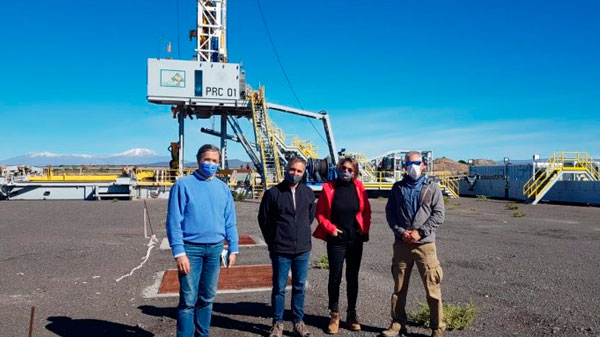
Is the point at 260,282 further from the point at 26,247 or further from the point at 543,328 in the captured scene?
the point at 26,247

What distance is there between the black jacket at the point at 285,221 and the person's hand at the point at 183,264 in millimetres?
911

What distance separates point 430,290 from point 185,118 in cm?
2653

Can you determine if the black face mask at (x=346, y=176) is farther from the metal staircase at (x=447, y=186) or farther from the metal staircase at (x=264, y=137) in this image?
the metal staircase at (x=447, y=186)

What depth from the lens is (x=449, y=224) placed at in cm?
1466

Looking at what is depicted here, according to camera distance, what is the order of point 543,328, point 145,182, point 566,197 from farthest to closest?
1. point 145,182
2. point 566,197
3. point 543,328

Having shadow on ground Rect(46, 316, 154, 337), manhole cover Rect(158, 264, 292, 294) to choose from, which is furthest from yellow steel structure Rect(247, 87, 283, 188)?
shadow on ground Rect(46, 316, 154, 337)

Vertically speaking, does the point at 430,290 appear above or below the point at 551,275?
above

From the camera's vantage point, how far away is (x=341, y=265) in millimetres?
4809

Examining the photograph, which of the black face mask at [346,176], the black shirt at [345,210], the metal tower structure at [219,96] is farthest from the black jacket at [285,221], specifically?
the metal tower structure at [219,96]

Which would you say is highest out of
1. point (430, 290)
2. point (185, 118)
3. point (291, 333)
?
point (185, 118)

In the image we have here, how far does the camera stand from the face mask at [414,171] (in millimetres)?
4551

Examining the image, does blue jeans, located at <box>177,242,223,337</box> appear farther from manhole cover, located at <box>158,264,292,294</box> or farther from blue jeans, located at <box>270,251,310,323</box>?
manhole cover, located at <box>158,264,292,294</box>

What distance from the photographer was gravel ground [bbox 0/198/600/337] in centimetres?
495

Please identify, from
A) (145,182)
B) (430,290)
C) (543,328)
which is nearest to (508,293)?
(543,328)
